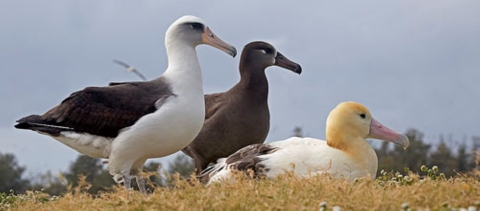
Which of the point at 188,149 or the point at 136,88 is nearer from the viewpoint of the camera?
the point at 136,88

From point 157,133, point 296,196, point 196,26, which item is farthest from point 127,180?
point 296,196

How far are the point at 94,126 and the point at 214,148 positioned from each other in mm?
2110

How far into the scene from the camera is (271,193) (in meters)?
6.82

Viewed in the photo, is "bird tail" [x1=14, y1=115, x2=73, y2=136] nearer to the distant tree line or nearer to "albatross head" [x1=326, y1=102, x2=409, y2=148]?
"albatross head" [x1=326, y1=102, x2=409, y2=148]

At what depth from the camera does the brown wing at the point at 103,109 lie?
30.9 feet

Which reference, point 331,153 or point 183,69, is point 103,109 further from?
point 331,153

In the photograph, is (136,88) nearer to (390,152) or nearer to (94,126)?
(94,126)

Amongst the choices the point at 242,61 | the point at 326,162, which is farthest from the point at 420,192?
the point at 242,61

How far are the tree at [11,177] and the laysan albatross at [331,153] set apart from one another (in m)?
23.3

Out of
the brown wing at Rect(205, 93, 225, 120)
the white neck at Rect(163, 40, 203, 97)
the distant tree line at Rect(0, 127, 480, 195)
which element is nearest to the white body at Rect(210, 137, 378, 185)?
the white neck at Rect(163, 40, 203, 97)

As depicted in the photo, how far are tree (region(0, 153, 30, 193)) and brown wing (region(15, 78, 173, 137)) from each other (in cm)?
2234

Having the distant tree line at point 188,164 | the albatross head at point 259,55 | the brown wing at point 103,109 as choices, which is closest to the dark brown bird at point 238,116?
the albatross head at point 259,55

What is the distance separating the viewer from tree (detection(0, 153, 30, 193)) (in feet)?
106

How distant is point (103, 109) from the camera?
9.55 metres
